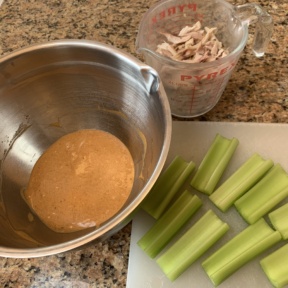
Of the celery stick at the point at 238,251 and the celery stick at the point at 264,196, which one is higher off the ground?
the celery stick at the point at 264,196

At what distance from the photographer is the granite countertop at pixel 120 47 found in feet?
2.92

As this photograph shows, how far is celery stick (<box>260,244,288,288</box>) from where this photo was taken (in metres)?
0.80

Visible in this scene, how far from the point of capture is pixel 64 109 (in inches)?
43.1

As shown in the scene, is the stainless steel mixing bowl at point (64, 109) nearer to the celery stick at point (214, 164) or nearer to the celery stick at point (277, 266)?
the celery stick at point (214, 164)

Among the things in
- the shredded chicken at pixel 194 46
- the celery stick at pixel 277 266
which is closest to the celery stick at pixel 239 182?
the celery stick at pixel 277 266

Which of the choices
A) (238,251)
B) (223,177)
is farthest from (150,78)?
(238,251)

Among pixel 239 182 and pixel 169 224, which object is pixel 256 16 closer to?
pixel 239 182

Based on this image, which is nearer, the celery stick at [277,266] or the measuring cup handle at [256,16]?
the celery stick at [277,266]

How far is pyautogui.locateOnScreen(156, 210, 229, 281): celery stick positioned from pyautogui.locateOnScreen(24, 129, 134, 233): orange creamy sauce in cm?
17

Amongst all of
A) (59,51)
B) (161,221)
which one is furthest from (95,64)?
(161,221)

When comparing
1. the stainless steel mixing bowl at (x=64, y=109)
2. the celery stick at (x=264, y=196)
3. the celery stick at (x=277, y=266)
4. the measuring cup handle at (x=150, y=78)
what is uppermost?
the measuring cup handle at (x=150, y=78)

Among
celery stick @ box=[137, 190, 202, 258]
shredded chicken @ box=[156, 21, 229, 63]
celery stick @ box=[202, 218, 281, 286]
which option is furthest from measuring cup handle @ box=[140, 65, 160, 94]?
celery stick @ box=[202, 218, 281, 286]

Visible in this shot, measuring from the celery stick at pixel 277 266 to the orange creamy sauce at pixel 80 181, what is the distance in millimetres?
373

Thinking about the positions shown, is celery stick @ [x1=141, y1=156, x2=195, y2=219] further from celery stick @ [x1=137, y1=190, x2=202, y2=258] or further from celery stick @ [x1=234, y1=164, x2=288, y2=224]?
celery stick @ [x1=234, y1=164, x2=288, y2=224]
